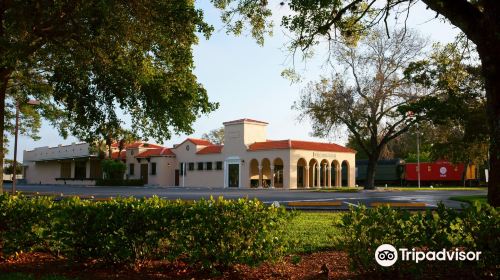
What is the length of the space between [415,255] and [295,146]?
4332 cm

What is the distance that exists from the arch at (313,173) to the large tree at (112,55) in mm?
39710

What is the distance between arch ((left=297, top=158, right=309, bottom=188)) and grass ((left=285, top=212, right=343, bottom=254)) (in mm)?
38236

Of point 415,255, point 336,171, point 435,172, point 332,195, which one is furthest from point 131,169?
point 415,255

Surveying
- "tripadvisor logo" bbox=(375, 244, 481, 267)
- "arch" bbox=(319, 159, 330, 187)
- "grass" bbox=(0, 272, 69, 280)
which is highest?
"arch" bbox=(319, 159, 330, 187)

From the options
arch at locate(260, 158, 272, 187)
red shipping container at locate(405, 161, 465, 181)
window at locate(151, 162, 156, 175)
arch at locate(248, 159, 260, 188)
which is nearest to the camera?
arch at locate(248, 159, 260, 188)

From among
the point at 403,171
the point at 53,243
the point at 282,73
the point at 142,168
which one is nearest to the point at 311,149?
the point at 403,171

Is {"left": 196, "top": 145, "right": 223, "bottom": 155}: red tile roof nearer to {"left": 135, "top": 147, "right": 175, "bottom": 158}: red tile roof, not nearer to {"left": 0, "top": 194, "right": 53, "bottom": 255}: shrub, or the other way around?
{"left": 135, "top": 147, "right": 175, "bottom": 158}: red tile roof

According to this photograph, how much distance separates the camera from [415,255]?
5.22 m

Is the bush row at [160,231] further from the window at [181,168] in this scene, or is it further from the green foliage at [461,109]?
the window at [181,168]

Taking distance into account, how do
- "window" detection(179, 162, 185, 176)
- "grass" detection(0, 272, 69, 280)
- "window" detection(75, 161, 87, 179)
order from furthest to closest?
"window" detection(75, 161, 87, 179) < "window" detection(179, 162, 185, 176) < "grass" detection(0, 272, 69, 280)

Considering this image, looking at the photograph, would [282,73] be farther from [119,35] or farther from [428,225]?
[428,225]

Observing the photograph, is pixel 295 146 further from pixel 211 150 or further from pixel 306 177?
pixel 211 150

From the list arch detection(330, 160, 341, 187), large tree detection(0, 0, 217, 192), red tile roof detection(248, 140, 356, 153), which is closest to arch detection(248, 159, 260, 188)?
red tile roof detection(248, 140, 356, 153)

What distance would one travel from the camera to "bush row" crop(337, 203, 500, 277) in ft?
16.5
